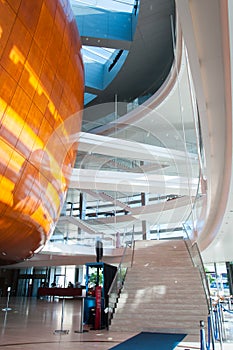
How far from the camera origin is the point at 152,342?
5.34 metres

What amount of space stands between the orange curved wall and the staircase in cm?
329

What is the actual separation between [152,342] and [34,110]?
5408 mm

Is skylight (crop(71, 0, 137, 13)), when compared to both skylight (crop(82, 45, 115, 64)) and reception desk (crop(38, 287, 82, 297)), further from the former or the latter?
reception desk (crop(38, 287, 82, 297))

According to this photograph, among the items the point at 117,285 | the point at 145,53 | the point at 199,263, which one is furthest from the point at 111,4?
the point at 117,285

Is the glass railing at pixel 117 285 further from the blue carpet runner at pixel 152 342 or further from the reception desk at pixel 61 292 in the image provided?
the reception desk at pixel 61 292

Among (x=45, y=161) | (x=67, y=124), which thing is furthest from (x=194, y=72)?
(x=67, y=124)

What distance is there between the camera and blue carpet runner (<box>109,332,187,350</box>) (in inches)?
191

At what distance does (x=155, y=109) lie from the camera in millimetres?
13117

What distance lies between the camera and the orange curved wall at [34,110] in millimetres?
5844

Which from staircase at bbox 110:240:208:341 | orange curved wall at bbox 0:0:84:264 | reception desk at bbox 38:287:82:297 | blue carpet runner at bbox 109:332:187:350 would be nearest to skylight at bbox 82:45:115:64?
orange curved wall at bbox 0:0:84:264

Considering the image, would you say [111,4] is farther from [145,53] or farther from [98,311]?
[98,311]

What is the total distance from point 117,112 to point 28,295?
66.4 ft

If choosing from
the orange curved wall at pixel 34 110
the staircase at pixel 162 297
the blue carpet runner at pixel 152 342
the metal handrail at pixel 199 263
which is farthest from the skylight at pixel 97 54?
the blue carpet runner at pixel 152 342

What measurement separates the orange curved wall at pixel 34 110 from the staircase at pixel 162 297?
3294 mm
